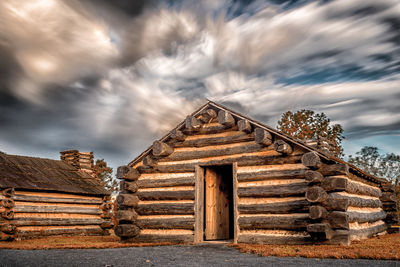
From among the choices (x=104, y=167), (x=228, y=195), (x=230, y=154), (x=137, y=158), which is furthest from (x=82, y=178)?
(x=104, y=167)

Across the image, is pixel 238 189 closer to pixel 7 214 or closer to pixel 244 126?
pixel 244 126

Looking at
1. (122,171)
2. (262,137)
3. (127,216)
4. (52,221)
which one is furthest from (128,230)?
(52,221)

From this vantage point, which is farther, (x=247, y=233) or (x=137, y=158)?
(x=137, y=158)

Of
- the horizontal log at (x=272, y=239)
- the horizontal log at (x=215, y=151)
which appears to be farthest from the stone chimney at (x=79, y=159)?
the horizontal log at (x=272, y=239)

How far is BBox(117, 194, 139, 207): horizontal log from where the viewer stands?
39.7ft

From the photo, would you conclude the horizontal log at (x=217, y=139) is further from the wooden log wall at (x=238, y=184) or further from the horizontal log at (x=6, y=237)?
the horizontal log at (x=6, y=237)

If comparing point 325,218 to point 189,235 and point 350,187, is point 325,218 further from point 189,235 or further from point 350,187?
point 189,235

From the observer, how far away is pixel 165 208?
12.0m

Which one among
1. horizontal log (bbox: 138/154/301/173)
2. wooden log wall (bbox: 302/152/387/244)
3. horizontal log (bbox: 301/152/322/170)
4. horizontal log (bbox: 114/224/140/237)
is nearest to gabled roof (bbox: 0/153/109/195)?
horizontal log (bbox: 114/224/140/237)

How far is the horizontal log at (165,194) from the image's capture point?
38.6 ft

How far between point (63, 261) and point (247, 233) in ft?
18.4

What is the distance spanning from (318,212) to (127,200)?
6353 mm

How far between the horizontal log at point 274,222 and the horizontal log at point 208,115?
3.51 meters

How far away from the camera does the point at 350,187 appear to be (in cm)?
1066
